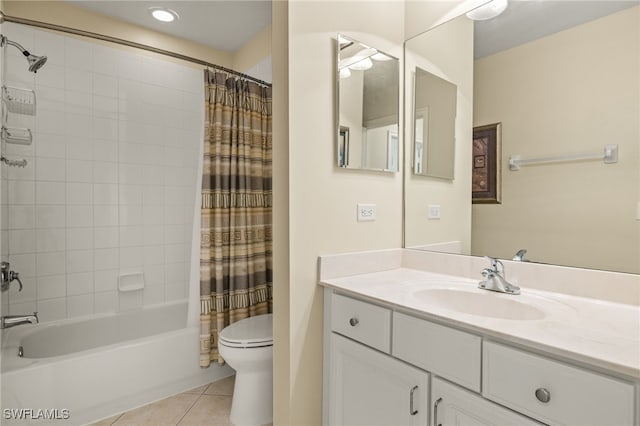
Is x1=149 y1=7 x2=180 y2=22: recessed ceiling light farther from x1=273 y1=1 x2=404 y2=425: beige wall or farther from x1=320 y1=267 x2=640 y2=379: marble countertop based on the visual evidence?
x1=320 y1=267 x2=640 y2=379: marble countertop

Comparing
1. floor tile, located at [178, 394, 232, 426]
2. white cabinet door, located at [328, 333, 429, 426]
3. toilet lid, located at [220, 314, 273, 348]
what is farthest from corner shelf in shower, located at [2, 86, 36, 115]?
white cabinet door, located at [328, 333, 429, 426]

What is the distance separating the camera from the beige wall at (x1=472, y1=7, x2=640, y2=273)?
1.12 m

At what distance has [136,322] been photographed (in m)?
2.51

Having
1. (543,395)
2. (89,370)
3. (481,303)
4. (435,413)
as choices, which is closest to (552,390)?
(543,395)

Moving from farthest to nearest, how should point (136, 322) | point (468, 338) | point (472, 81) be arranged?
1. point (136, 322)
2. point (472, 81)
3. point (468, 338)

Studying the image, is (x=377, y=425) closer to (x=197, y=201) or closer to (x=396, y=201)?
(x=396, y=201)

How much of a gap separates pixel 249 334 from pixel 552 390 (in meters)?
1.45

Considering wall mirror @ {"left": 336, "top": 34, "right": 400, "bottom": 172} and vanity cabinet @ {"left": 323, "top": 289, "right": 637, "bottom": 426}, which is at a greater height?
wall mirror @ {"left": 336, "top": 34, "right": 400, "bottom": 172}

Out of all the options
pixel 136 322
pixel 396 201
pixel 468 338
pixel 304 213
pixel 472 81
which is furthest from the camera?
pixel 136 322

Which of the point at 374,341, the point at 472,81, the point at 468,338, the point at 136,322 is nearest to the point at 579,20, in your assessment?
the point at 472,81

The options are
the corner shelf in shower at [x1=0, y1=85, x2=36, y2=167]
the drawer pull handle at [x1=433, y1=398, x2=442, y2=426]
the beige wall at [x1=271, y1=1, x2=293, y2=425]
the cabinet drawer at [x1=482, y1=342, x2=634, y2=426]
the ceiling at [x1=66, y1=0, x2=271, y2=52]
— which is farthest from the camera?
the ceiling at [x1=66, y1=0, x2=271, y2=52]

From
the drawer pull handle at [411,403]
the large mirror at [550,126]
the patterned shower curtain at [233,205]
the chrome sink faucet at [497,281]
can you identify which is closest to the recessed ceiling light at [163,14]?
the patterned shower curtain at [233,205]

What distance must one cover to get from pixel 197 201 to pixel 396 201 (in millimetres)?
1409

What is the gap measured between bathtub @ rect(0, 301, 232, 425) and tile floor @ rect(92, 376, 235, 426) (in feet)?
0.17
